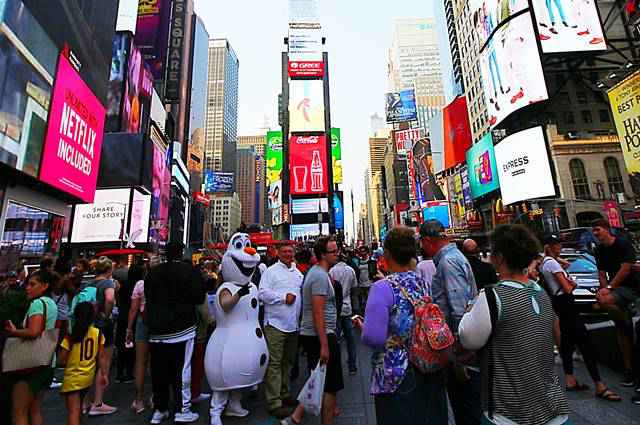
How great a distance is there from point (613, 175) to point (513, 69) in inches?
585

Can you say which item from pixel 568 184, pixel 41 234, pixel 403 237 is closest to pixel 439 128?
pixel 568 184

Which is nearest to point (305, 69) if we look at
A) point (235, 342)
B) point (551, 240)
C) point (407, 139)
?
point (407, 139)

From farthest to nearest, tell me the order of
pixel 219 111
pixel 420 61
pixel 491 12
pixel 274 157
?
pixel 219 111 → pixel 420 61 → pixel 274 157 → pixel 491 12

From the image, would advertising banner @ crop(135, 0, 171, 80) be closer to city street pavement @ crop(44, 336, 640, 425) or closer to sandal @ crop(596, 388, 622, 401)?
city street pavement @ crop(44, 336, 640, 425)

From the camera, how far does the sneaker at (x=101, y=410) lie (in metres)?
4.14

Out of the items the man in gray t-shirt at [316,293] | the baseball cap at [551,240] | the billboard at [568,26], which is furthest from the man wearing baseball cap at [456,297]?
the billboard at [568,26]

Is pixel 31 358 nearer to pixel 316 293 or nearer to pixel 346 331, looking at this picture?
pixel 316 293

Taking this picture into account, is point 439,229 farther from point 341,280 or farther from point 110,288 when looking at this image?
point 110,288

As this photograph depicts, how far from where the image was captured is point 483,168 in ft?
127

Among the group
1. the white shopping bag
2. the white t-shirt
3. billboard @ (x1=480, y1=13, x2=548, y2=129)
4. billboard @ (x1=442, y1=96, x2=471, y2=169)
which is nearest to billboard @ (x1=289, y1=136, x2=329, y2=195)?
billboard @ (x1=442, y1=96, x2=471, y2=169)

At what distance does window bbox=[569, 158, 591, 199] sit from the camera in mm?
31047

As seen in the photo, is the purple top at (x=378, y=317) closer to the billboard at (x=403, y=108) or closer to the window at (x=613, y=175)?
the window at (x=613, y=175)

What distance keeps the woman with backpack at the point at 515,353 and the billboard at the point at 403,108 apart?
3384 inches

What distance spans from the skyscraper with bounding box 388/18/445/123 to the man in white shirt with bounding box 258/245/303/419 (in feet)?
413
